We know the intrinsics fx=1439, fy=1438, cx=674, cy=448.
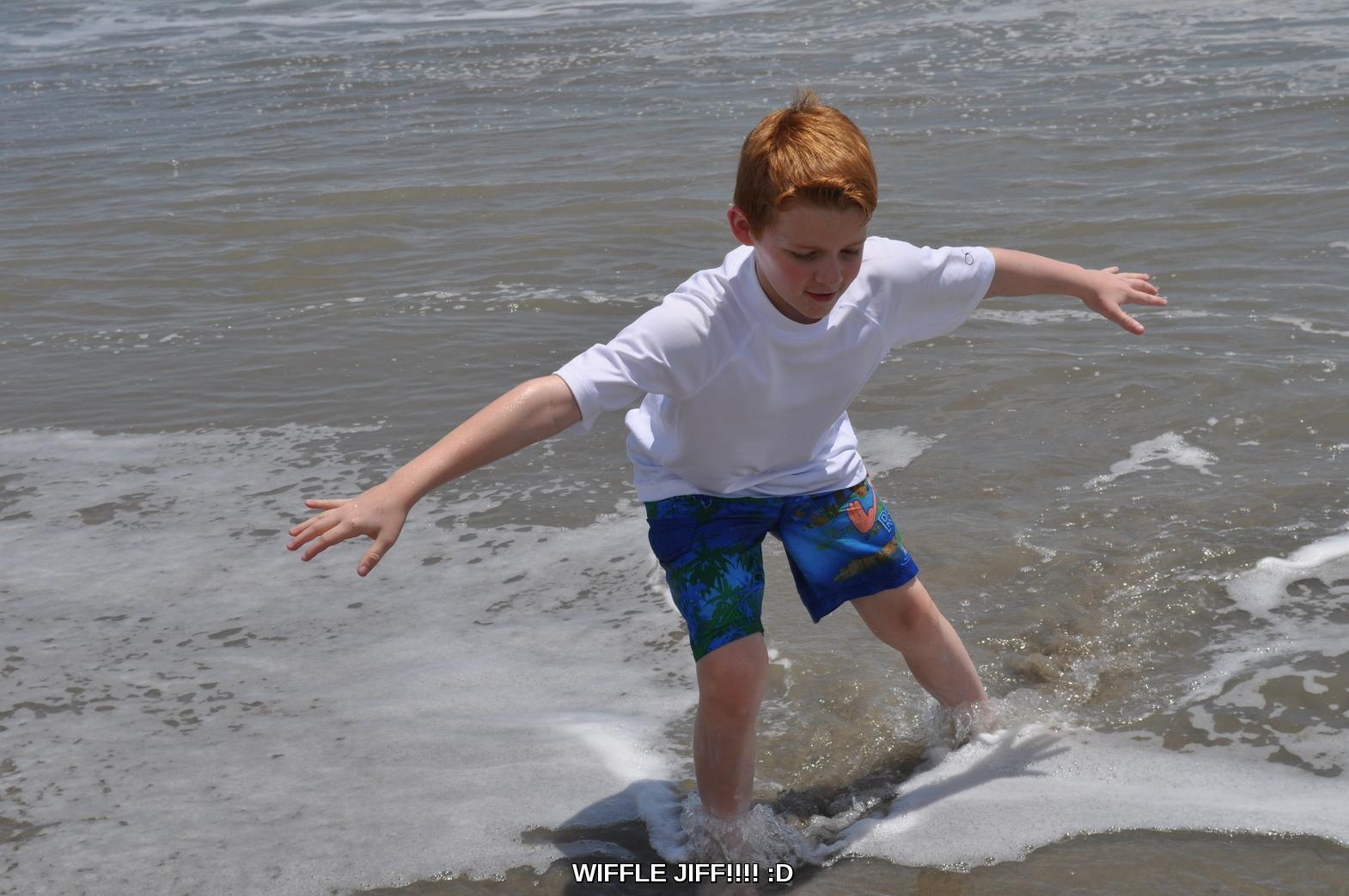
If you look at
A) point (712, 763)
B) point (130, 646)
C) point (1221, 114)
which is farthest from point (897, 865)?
point (1221, 114)

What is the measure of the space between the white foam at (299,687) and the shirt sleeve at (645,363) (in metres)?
1.10

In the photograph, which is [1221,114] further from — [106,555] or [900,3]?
[106,555]

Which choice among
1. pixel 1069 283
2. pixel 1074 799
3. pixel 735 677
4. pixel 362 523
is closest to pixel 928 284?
pixel 1069 283

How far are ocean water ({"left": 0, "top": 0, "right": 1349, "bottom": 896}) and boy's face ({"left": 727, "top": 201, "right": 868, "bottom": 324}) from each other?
1214mm

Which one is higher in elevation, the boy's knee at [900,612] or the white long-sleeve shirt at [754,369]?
the white long-sleeve shirt at [754,369]

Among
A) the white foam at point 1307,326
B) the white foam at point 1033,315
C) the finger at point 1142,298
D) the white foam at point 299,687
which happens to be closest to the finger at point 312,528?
the white foam at point 299,687

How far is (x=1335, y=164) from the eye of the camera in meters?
8.29

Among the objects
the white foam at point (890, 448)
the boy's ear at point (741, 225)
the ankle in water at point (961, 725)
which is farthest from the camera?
the white foam at point (890, 448)

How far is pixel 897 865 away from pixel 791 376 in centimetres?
108

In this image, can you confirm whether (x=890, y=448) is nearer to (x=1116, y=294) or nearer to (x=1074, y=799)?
(x=1116, y=294)

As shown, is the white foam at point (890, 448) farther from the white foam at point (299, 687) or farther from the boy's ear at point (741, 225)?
the boy's ear at point (741, 225)

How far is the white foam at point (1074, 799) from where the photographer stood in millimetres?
3088

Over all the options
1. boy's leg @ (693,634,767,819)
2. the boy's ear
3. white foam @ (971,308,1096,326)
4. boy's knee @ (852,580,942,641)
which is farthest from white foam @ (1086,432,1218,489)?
the boy's ear

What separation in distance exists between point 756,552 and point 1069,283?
959mm
